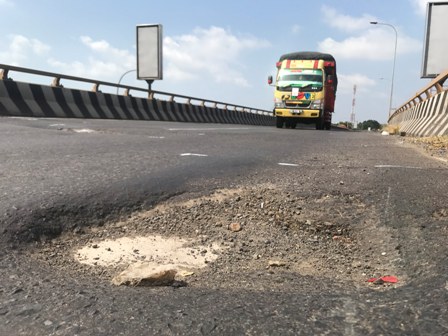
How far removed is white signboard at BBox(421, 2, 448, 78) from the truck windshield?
4.13 meters

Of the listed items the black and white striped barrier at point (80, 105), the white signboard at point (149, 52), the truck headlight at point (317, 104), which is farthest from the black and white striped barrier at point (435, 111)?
the white signboard at point (149, 52)

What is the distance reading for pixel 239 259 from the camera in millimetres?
2193

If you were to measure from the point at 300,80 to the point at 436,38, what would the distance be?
17.3ft

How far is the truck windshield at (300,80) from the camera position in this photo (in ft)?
59.6

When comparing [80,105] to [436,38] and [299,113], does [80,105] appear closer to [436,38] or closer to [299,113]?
[299,113]

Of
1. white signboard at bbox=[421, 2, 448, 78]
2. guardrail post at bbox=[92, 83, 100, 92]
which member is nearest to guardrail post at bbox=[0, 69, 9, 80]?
guardrail post at bbox=[92, 83, 100, 92]

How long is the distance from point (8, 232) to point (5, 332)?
97 cm

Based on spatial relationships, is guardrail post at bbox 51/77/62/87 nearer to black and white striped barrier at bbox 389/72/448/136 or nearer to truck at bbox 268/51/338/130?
truck at bbox 268/51/338/130

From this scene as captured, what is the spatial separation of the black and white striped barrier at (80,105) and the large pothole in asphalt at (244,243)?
1004 cm

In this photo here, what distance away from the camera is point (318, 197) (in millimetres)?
3154

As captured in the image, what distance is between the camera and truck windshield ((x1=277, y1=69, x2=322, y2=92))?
59.6ft

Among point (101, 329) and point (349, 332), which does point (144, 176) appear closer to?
point (101, 329)

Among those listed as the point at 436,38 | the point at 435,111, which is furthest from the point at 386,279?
the point at 436,38

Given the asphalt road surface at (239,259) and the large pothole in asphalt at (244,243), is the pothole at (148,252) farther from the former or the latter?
the asphalt road surface at (239,259)
